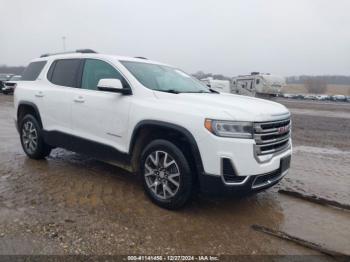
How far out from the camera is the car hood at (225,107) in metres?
3.62

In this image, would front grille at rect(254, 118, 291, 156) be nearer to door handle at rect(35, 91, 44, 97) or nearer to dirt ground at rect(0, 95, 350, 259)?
dirt ground at rect(0, 95, 350, 259)

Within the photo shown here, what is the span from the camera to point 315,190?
5.07 meters

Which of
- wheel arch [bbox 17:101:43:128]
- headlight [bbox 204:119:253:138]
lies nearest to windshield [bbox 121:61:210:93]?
headlight [bbox 204:119:253:138]

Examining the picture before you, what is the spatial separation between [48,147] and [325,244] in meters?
4.75

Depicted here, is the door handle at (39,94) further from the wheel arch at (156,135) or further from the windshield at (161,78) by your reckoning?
the wheel arch at (156,135)

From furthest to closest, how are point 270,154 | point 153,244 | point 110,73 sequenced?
point 110,73 < point 270,154 < point 153,244

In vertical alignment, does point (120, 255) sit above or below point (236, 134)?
below

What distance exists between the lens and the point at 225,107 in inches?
148

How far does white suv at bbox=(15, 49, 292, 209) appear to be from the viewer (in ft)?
11.8

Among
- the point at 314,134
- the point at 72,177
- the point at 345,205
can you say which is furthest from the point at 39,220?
the point at 314,134

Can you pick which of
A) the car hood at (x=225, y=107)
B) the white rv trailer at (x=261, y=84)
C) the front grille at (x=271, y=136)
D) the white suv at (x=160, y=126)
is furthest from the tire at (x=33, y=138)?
the white rv trailer at (x=261, y=84)

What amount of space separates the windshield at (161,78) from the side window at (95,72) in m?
0.22

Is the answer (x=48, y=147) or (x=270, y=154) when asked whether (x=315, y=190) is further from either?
(x=48, y=147)

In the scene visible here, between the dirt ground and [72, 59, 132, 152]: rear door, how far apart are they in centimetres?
75
